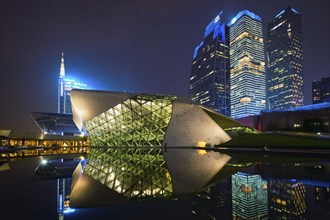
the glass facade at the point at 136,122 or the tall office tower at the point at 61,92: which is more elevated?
the tall office tower at the point at 61,92

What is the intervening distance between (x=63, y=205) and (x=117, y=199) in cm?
158

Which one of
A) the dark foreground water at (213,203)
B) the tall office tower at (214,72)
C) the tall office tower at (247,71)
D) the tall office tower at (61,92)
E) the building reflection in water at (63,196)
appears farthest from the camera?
the tall office tower at (61,92)

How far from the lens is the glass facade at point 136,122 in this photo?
123ft

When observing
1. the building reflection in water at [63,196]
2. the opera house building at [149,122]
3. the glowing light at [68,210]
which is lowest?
the building reflection in water at [63,196]

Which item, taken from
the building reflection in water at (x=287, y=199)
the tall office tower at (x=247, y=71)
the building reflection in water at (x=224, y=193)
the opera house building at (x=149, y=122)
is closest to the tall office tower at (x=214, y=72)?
the tall office tower at (x=247, y=71)

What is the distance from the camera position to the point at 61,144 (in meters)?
58.4

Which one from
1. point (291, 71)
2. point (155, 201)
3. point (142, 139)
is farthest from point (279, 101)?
point (155, 201)

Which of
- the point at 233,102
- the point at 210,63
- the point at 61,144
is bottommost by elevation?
the point at 61,144

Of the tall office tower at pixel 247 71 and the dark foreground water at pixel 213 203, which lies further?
the tall office tower at pixel 247 71

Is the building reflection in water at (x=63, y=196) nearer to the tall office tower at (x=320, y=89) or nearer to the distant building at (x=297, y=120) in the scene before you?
the distant building at (x=297, y=120)

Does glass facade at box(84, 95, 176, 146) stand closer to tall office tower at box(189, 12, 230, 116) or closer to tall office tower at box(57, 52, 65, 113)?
tall office tower at box(189, 12, 230, 116)

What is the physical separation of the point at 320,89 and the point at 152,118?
609 ft

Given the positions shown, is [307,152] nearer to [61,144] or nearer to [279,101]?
[61,144]

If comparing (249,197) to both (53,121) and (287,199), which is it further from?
(53,121)
